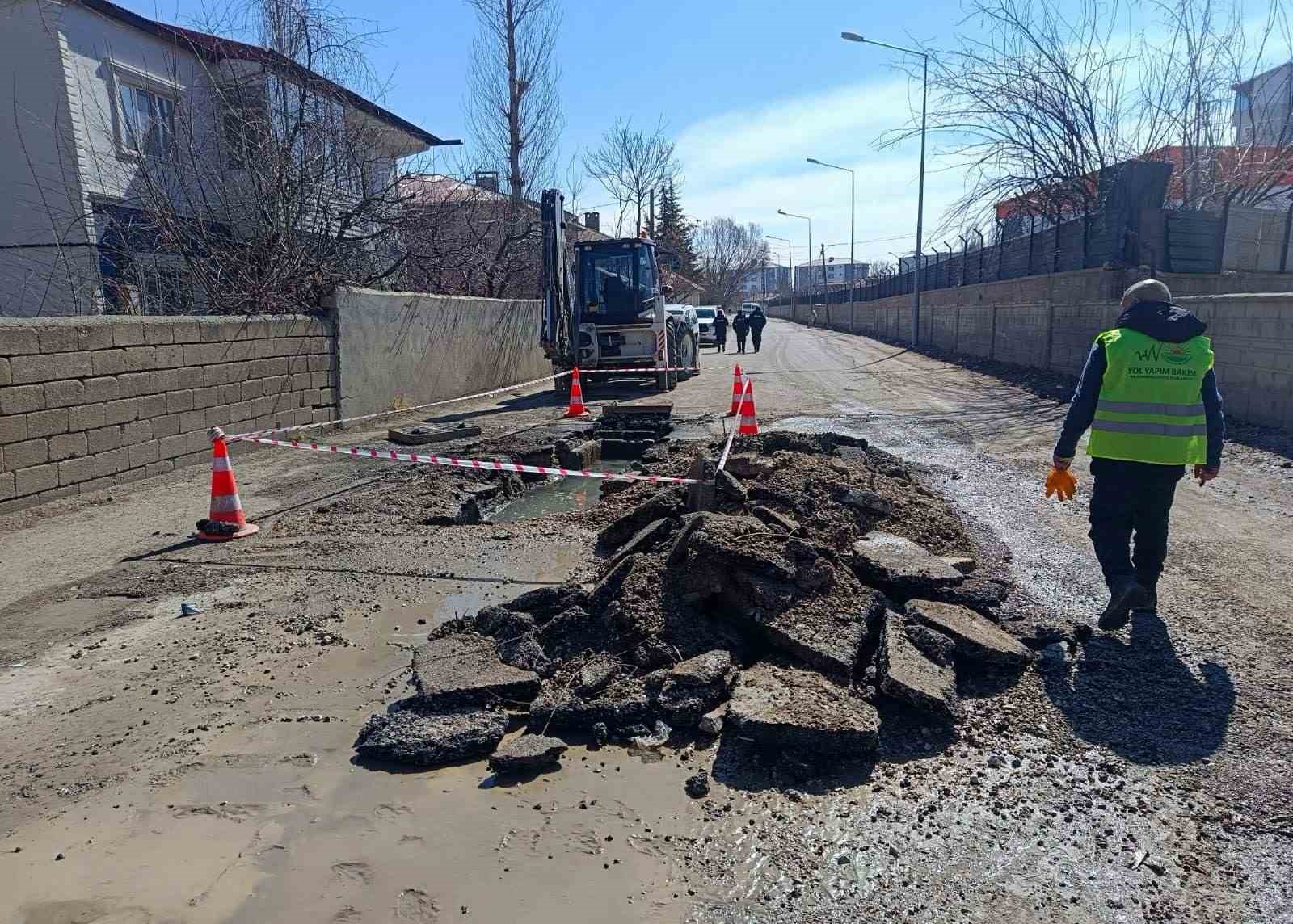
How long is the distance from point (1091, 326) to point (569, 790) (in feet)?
52.4

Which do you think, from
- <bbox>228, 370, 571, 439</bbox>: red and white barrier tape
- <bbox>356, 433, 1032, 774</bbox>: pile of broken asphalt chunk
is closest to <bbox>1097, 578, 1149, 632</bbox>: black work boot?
<bbox>356, 433, 1032, 774</bbox>: pile of broken asphalt chunk

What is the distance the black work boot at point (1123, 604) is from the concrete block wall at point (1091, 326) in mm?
7654

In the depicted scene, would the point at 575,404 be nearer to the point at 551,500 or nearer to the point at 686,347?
the point at 551,500

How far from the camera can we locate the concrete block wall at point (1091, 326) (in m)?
10.4

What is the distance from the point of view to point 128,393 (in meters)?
8.48

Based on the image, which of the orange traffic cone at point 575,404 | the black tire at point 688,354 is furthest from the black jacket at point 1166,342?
the black tire at point 688,354

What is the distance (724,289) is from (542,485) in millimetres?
89022

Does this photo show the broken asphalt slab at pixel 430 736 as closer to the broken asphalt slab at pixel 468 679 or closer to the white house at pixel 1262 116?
the broken asphalt slab at pixel 468 679

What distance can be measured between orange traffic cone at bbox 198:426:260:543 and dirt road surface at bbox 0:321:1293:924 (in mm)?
843

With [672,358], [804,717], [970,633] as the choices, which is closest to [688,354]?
[672,358]

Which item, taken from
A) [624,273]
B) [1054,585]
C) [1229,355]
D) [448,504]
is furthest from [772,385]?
[1054,585]

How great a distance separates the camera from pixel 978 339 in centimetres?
2412

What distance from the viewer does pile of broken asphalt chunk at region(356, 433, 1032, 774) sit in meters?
3.46

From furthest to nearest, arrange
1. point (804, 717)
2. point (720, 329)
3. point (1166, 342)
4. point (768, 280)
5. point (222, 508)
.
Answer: point (768, 280), point (720, 329), point (222, 508), point (1166, 342), point (804, 717)
